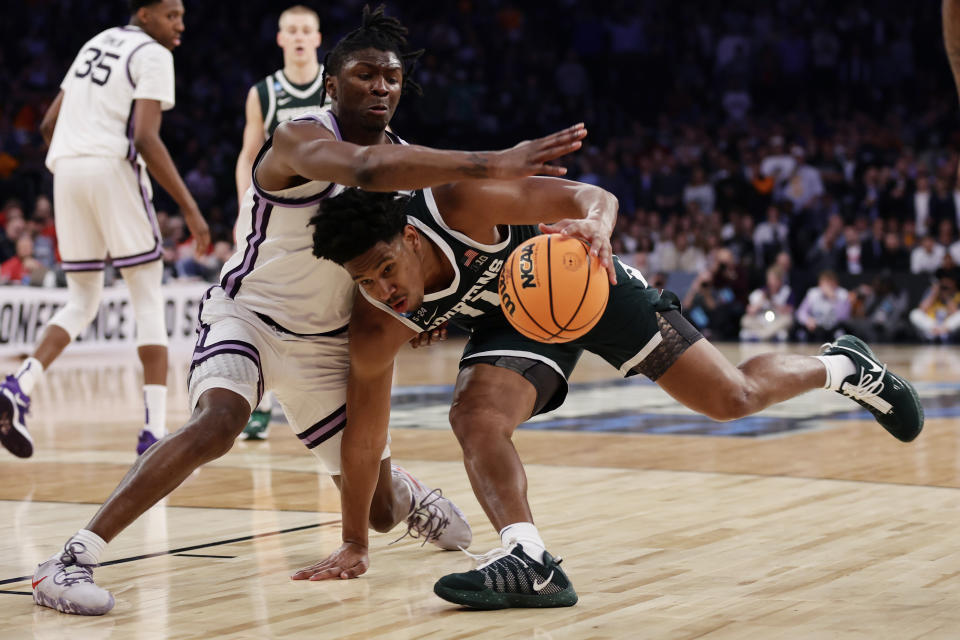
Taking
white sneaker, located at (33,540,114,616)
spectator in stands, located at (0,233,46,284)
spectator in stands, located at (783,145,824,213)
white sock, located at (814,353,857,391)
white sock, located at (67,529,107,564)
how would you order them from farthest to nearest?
spectator in stands, located at (783,145,824,213), spectator in stands, located at (0,233,46,284), white sock, located at (814,353,857,391), white sock, located at (67,529,107,564), white sneaker, located at (33,540,114,616)

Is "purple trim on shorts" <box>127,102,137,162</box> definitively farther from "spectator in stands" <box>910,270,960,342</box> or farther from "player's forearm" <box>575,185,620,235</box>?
"spectator in stands" <box>910,270,960,342</box>

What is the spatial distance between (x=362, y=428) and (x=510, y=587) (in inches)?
30.9

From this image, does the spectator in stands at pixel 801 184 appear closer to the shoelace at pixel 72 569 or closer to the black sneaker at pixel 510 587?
the black sneaker at pixel 510 587

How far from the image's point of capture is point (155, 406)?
6.28 m

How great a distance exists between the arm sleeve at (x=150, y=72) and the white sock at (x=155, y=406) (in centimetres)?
143

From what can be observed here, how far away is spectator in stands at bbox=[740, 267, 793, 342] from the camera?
15930mm

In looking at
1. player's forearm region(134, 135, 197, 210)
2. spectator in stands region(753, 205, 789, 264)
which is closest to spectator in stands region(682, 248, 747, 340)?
spectator in stands region(753, 205, 789, 264)

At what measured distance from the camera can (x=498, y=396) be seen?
12.6 feet

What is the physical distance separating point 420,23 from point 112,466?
18061 mm

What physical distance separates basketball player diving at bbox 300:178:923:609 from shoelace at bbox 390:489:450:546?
12.1 inches

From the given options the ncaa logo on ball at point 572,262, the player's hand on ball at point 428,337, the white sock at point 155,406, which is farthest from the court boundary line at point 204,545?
the white sock at point 155,406

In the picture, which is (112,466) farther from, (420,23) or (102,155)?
(420,23)

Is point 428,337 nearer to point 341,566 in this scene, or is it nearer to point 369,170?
point 341,566

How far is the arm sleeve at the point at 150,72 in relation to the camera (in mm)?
6328
